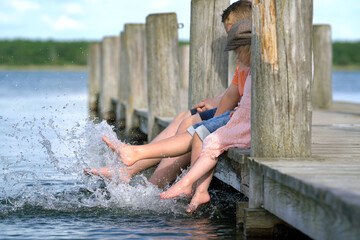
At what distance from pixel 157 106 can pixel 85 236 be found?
3.93 meters

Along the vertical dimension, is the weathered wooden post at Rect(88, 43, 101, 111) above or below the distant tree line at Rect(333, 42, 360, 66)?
below

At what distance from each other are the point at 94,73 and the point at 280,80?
15.0 metres

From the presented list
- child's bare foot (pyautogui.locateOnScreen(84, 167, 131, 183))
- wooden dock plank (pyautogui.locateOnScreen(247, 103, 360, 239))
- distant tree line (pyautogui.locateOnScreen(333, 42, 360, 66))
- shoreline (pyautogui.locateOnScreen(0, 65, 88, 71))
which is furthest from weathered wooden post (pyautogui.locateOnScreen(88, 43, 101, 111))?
distant tree line (pyautogui.locateOnScreen(333, 42, 360, 66))

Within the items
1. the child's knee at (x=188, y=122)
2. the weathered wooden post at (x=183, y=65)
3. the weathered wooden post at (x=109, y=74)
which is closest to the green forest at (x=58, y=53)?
the weathered wooden post at (x=183, y=65)

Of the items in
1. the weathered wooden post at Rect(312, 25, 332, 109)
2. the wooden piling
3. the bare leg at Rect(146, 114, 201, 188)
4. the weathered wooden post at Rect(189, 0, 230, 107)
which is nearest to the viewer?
the wooden piling

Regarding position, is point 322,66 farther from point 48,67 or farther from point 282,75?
point 48,67

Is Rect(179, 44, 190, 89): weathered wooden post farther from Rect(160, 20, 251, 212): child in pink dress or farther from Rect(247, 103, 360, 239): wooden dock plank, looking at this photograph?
Rect(247, 103, 360, 239): wooden dock plank

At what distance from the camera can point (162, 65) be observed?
762cm

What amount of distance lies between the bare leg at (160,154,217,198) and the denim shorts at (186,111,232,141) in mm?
245

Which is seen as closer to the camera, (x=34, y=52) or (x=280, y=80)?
(x=280, y=80)

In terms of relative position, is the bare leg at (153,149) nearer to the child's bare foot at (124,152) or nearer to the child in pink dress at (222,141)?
the child's bare foot at (124,152)

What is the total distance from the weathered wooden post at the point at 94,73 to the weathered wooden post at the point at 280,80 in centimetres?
1400

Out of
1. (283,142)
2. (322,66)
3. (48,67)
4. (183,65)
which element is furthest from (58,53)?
(283,142)

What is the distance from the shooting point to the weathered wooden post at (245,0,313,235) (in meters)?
3.67
